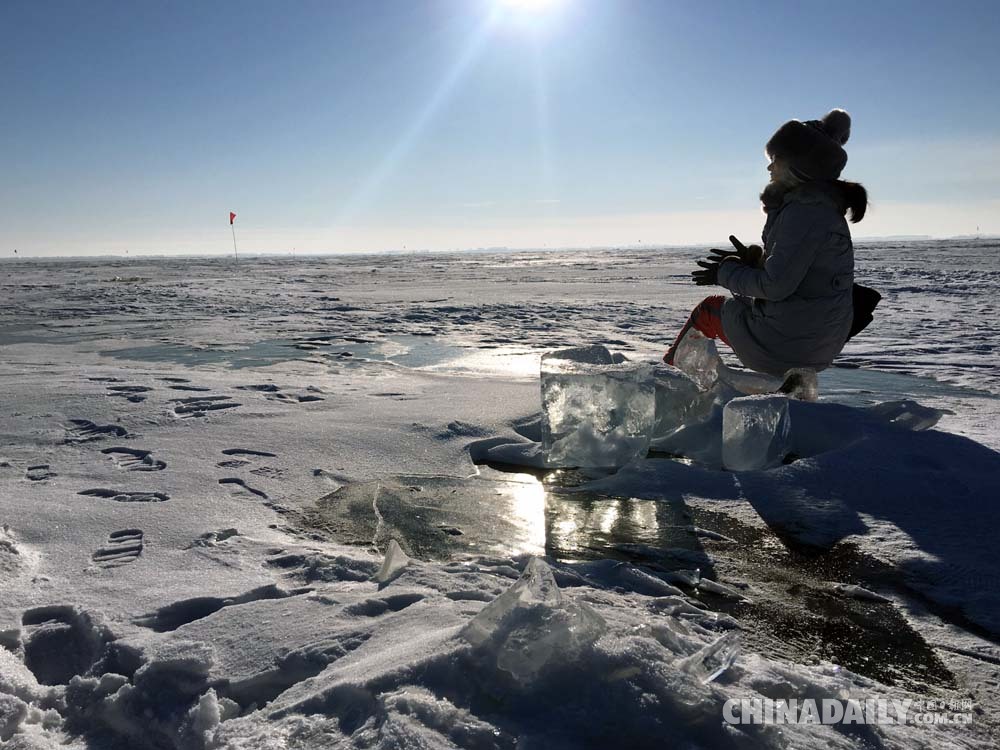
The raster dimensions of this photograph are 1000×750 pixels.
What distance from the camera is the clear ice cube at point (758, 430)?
2.33 meters

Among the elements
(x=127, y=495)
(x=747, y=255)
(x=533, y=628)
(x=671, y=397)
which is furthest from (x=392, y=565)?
(x=747, y=255)

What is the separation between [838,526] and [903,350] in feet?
13.8

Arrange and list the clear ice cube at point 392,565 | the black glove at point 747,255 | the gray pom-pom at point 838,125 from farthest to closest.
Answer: the black glove at point 747,255 < the gray pom-pom at point 838,125 < the clear ice cube at point 392,565

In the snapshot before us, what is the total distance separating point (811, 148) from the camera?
8.57 ft

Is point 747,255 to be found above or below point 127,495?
above

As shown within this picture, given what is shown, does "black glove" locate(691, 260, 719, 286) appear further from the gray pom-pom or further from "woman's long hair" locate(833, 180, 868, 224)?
the gray pom-pom

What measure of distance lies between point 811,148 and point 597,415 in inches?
57.2

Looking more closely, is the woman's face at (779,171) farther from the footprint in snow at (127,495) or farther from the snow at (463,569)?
the footprint in snow at (127,495)

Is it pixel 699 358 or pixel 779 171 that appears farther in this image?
pixel 699 358

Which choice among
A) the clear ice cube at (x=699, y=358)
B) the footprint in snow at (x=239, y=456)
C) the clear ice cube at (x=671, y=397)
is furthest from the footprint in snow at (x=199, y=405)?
the clear ice cube at (x=699, y=358)

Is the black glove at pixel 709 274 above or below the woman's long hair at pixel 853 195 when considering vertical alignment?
below

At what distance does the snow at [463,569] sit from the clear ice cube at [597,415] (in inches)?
3.2

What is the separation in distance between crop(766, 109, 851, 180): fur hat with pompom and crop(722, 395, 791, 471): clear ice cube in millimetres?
1036

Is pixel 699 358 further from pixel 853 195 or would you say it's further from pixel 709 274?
pixel 853 195
